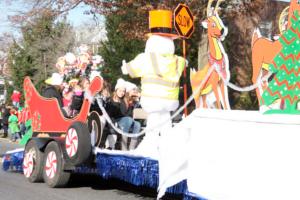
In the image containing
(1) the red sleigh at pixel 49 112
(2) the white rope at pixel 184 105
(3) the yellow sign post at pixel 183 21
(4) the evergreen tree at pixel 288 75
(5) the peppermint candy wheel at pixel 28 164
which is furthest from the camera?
(5) the peppermint candy wheel at pixel 28 164

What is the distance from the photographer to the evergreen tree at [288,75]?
6250 mm

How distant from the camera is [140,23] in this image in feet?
58.7

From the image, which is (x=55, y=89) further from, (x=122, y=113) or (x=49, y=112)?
(x=122, y=113)

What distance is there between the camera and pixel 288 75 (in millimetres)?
6508

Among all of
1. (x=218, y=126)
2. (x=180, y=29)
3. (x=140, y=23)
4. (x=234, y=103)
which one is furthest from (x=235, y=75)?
(x=218, y=126)

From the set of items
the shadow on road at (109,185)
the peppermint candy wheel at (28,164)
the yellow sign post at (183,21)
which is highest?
the yellow sign post at (183,21)

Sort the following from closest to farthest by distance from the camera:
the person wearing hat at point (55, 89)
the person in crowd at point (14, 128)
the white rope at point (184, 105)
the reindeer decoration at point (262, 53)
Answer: the white rope at point (184, 105), the person wearing hat at point (55, 89), the reindeer decoration at point (262, 53), the person in crowd at point (14, 128)

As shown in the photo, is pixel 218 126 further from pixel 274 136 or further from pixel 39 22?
pixel 39 22

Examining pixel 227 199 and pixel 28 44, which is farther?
pixel 28 44

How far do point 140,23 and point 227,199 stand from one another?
13445 millimetres

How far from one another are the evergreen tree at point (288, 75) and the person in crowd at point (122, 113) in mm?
2462

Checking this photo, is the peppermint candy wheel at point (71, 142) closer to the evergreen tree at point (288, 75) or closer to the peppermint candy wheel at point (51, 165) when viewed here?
the peppermint candy wheel at point (51, 165)

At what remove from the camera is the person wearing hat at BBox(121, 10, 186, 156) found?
7398mm

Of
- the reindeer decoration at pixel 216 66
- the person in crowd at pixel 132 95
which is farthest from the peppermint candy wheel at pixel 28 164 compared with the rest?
the reindeer decoration at pixel 216 66
